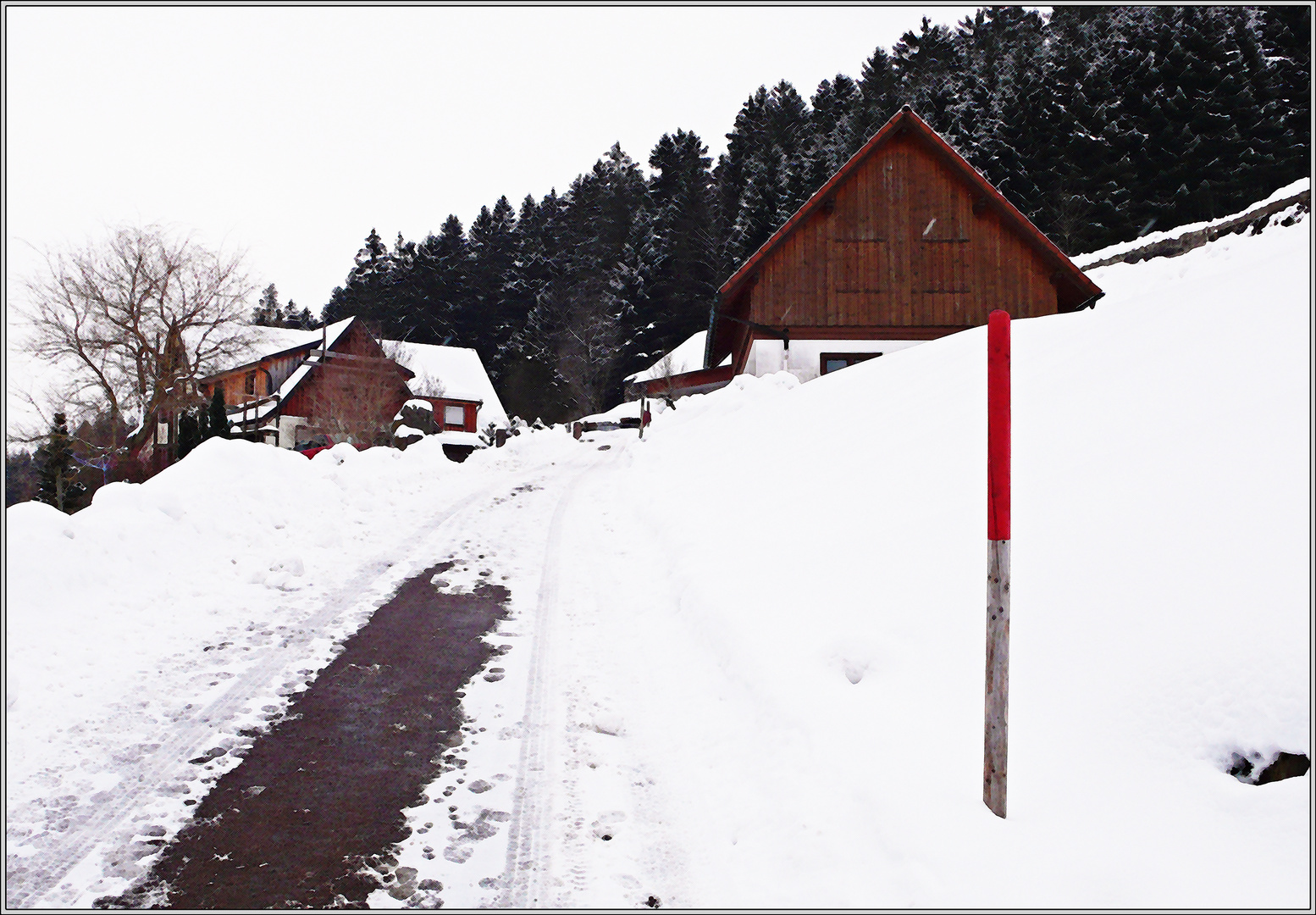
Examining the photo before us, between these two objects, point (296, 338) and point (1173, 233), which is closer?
point (1173, 233)

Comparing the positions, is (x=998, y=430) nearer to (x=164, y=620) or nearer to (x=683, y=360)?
(x=164, y=620)

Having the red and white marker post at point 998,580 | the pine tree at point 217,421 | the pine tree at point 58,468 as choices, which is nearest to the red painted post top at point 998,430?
the red and white marker post at point 998,580

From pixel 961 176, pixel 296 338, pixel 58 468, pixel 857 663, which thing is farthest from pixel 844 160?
pixel 857 663

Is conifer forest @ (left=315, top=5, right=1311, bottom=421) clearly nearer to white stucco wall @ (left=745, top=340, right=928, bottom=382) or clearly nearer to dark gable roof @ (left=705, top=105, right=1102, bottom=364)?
dark gable roof @ (left=705, top=105, right=1102, bottom=364)

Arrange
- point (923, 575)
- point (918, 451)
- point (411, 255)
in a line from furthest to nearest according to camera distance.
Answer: point (411, 255) < point (918, 451) < point (923, 575)

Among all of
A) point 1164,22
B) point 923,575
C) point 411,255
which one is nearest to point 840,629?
point 923,575

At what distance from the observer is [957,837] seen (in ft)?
8.68

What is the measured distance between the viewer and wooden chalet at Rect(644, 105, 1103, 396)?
1859 cm

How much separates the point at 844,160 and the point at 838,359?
1178 inches

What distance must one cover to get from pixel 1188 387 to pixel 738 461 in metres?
5.70

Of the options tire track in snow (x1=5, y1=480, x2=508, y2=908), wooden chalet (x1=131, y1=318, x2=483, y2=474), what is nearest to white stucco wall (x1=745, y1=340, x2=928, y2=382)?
tire track in snow (x1=5, y1=480, x2=508, y2=908)

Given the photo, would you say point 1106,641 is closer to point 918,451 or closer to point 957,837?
point 957,837

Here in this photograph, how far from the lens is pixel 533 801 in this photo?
3.32 m

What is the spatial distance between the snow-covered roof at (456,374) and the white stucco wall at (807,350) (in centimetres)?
3166
